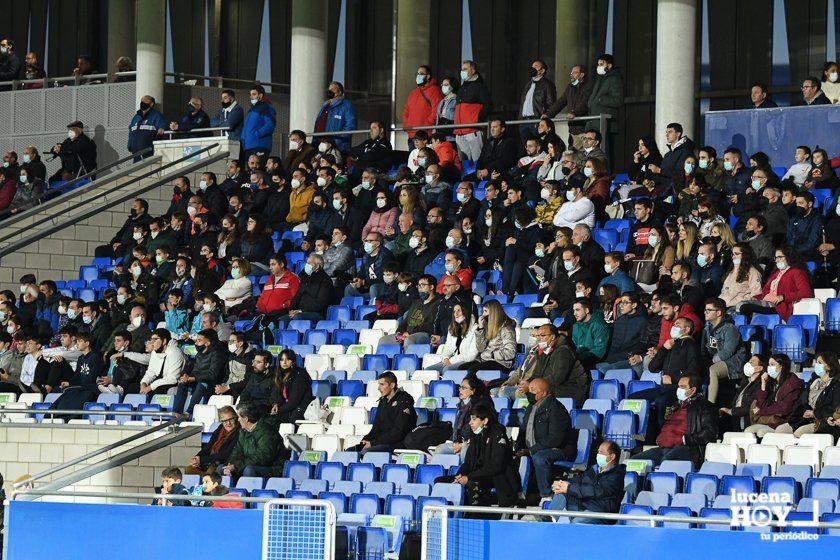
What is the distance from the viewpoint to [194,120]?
2409 cm

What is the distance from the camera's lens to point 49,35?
32750mm

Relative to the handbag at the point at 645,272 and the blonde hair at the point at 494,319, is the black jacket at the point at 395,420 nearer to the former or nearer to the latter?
the blonde hair at the point at 494,319

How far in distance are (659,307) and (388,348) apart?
311cm

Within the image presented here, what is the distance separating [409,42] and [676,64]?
19.1 feet

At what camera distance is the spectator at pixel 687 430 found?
12.9 meters

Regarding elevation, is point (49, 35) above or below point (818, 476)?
above

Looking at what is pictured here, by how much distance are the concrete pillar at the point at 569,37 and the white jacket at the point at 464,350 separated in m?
10.4

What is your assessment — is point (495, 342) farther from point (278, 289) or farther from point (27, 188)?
point (27, 188)

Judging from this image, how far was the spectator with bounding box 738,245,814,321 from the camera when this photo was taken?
14562 mm

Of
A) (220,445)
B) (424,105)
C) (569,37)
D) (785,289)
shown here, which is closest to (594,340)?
(785,289)

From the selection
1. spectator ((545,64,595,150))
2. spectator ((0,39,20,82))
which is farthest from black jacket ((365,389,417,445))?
spectator ((0,39,20,82))

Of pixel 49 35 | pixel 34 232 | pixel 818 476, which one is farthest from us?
pixel 49 35

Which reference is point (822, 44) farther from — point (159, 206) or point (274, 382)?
point (274, 382)

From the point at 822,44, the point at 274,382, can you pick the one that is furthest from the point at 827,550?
the point at 822,44
